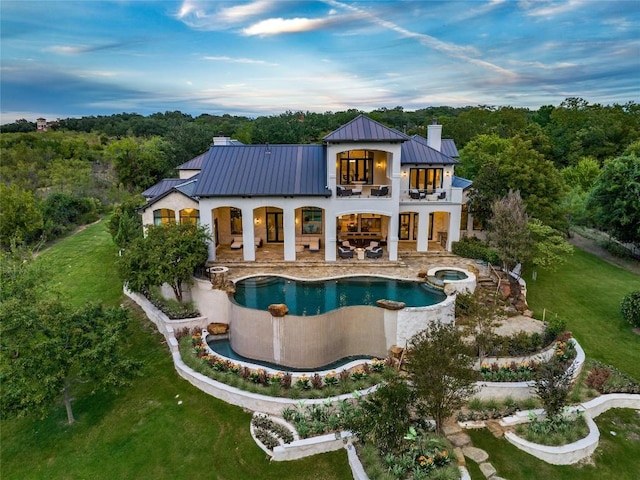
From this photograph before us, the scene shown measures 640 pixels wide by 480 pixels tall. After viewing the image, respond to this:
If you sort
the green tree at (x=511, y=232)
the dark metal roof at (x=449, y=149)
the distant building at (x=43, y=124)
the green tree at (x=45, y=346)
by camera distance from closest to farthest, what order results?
the green tree at (x=45, y=346) < the green tree at (x=511, y=232) < the dark metal roof at (x=449, y=149) < the distant building at (x=43, y=124)

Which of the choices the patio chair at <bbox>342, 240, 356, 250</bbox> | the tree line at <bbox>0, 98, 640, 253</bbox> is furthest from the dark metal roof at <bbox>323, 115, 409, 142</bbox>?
the tree line at <bbox>0, 98, 640, 253</bbox>

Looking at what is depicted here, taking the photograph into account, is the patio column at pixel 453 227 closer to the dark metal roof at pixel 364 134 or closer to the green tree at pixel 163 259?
the dark metal roof at pixel 364 134

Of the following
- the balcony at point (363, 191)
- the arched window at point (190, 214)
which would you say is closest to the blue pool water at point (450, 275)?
the balcony at point (363, 191)

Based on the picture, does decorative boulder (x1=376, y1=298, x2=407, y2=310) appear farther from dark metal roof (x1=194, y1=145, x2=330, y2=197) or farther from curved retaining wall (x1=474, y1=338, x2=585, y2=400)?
dark metal roof (x1=194, y1=145, x2=330, y2=197)

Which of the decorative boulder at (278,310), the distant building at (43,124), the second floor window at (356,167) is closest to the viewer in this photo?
the decorative boulder at (278,310)

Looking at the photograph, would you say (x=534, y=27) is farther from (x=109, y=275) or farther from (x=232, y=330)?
(x=109, y=275)

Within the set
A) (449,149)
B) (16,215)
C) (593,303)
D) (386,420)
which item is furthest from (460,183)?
(16,215)

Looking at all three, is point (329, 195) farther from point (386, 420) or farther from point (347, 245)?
point (386, 420)
